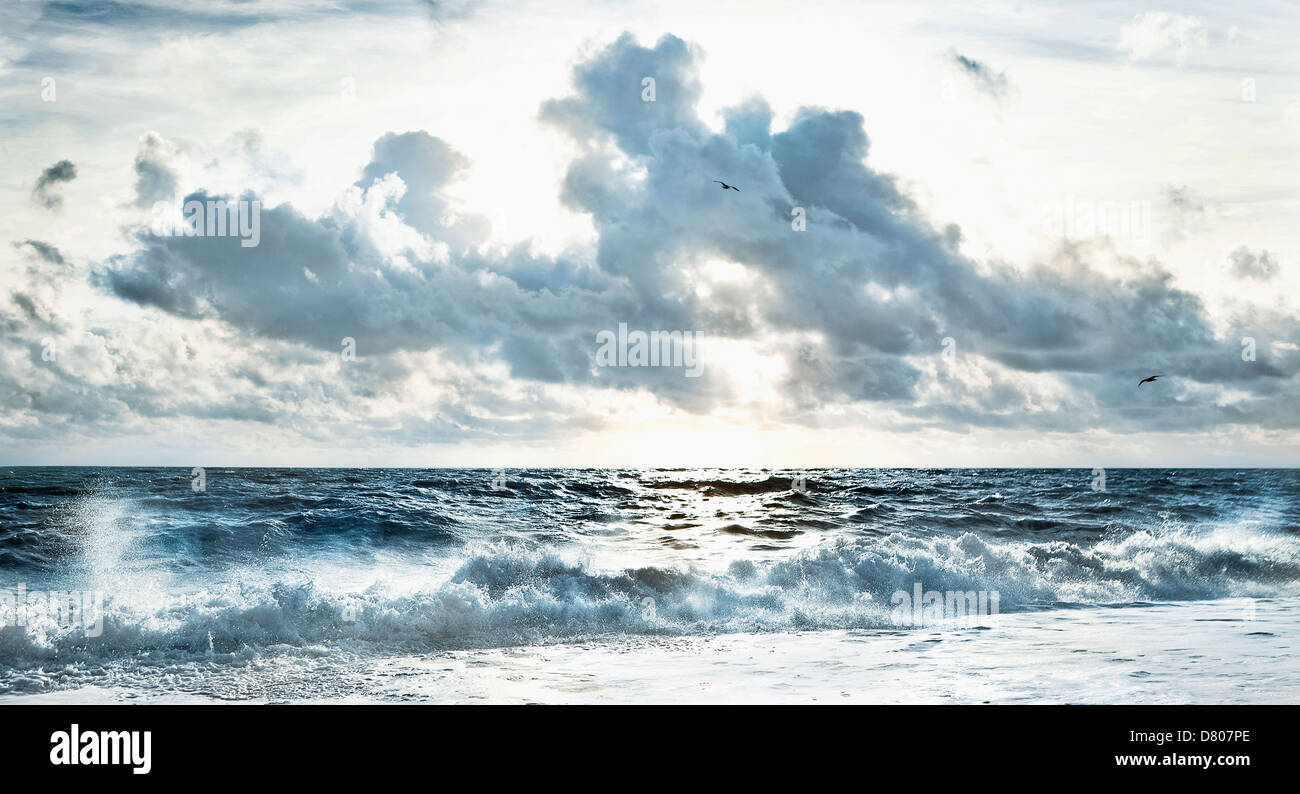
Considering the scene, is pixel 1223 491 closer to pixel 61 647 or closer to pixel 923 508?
pixel 923 508

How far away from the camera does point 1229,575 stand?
63.3 ft

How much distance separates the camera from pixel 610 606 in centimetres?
1445

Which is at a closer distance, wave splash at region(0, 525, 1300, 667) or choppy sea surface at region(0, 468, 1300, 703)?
choppy sea surface at region(0, 468, 1300, 703)

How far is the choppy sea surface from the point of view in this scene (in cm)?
1041
